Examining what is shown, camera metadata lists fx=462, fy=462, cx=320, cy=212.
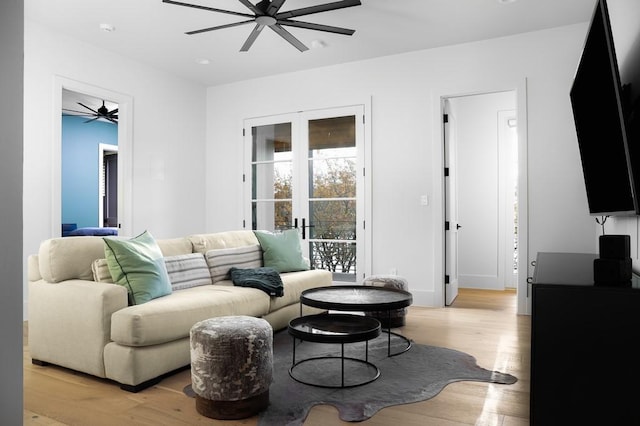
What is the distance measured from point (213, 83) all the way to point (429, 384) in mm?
5144

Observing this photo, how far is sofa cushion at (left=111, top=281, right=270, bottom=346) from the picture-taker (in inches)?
100

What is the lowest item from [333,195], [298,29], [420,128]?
[333,195]

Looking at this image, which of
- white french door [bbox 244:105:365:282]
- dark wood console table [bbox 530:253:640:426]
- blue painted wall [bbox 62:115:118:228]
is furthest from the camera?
blue painted wall [bbox 62:115:118:228]

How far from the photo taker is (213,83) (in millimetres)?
6430

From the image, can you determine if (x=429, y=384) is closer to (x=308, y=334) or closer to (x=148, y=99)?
(x=308, y=334)

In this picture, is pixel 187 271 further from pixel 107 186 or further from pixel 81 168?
pixel 107 186

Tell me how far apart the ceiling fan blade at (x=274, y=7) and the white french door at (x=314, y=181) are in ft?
6.88

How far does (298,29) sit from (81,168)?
5.89m

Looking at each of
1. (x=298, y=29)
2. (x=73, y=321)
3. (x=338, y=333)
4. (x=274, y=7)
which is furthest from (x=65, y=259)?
(x=298, y=29)

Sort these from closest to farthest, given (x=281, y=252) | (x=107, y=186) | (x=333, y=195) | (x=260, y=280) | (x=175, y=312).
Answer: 1. (x=175, y=312)
2. (x=260, y=280)
3. (x=281, y=252)
4. (x=333, y=195)
5. (x=107, y=186)

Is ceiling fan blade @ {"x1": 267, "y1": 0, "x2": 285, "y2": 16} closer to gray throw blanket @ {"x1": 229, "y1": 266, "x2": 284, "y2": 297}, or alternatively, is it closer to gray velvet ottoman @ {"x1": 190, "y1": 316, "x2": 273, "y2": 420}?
gray throw blanket @ {"x1": 229, "y1": 266, "x2": 284, "y2": 297}

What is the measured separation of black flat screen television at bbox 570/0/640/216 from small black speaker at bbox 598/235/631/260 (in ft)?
0.51

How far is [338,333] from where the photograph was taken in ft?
9.10

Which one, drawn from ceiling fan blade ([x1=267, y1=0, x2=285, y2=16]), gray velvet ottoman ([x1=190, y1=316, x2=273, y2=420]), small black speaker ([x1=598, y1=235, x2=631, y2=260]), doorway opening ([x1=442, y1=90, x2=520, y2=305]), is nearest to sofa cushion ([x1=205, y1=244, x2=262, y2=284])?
gray velvet ottoman ([x1=190, y1=316, x2=273, y2=420])
